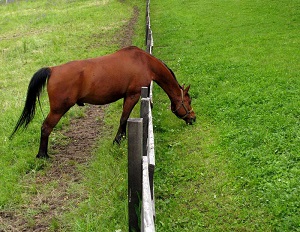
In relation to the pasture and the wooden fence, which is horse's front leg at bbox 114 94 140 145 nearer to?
the pasture

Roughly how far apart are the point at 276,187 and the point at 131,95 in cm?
324

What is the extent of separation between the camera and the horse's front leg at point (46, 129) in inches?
271

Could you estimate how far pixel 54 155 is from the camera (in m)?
7.32

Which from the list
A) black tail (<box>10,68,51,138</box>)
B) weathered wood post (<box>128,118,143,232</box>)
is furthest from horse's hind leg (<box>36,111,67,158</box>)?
weathered wood post (<box>128,118,143,232</box>)

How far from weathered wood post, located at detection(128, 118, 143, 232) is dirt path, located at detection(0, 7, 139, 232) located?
1414 millimetres

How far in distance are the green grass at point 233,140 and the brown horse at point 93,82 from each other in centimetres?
126

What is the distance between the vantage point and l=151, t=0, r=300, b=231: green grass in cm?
524

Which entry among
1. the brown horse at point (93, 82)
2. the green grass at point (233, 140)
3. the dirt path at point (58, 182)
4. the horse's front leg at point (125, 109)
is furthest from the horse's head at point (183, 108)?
the dirt path at point (58, 182)

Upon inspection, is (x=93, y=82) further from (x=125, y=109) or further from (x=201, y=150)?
(x=201, y=150)

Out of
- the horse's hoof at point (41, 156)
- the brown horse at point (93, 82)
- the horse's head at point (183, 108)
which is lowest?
the horse's hoof at point (41, 156)

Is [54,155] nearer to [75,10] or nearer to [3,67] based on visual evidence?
[3,67]

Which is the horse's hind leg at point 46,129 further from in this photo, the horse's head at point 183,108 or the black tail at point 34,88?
the horse's head at point 183,108

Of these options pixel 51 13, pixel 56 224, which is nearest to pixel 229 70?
pixel 56 224

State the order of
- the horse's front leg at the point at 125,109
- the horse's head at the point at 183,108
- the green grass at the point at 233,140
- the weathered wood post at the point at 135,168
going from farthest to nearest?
the horse's head at the point at 183,108
the horse's front leg at the point at 125,109
the green grass at the point at 233,140
the weathered wood post at the point at 135,168
